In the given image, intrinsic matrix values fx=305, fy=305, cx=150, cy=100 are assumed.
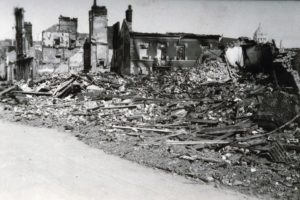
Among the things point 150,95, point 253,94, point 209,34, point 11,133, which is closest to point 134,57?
point 209,34

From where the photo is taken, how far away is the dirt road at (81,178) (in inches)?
200

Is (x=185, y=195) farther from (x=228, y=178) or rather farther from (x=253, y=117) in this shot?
(x=253, y=117)

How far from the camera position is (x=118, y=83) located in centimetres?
1930

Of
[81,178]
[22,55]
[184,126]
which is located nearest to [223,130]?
[184,126]

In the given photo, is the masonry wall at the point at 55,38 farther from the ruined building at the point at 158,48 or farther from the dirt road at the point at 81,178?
the dirt road at the point at 81,178

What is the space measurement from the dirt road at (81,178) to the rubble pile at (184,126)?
1.51 ft

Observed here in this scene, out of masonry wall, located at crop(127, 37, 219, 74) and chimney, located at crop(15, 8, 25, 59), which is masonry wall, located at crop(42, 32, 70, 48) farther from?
masonry wall, located at crop(127, 37, 219, 74)

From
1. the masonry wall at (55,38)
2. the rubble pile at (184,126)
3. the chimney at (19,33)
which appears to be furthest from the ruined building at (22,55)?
the masonry wall at (55,38)

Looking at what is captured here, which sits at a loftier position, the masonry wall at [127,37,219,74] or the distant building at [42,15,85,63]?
the distant building at [42,15,85,63]

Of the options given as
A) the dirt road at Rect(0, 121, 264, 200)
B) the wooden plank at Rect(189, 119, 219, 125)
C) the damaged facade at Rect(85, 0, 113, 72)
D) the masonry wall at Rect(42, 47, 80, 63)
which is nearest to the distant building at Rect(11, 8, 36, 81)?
the damaged facade at Rect(85, 0, 113, 72)

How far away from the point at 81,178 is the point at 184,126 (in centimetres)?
458

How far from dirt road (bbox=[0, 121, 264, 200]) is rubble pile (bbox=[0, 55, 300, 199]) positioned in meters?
0.46

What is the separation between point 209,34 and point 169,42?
3990mm

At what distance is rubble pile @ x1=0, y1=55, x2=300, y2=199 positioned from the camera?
6242 mm
